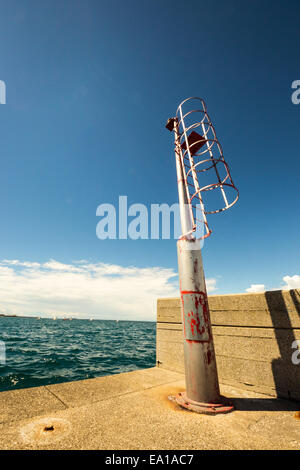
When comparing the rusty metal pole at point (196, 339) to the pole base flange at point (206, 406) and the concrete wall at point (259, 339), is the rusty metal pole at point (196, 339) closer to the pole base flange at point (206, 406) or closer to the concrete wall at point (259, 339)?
the pole base flange at point (206, 406)

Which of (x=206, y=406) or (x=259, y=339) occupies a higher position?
(x=259, y=339)

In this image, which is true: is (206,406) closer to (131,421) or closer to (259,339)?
(131,421)

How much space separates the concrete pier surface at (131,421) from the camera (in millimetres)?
2451

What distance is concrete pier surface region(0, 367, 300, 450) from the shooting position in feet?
8.04

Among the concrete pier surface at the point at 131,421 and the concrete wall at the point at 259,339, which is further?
the concrete wall at the point at 259,339

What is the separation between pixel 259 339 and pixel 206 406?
185cm

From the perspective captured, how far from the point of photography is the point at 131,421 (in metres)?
2.98

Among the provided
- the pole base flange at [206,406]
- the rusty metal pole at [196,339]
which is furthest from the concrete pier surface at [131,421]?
the rusty metal pole at [196,339]

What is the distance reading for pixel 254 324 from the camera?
182 inches

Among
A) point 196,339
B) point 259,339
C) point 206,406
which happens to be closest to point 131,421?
point 206,406

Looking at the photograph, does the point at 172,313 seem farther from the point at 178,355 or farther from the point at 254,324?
the point at 254,324

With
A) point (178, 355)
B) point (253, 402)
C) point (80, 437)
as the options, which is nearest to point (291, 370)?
point (253, 402)

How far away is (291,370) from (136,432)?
3157 millimetres
